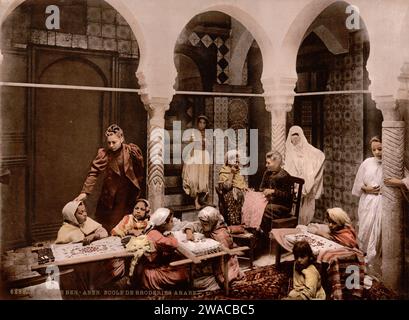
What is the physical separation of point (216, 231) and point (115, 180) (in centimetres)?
126

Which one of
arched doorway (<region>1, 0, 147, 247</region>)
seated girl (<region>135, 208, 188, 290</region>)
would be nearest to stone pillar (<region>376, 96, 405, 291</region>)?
seated girl (<region>135, 208, 188, 290</region>)

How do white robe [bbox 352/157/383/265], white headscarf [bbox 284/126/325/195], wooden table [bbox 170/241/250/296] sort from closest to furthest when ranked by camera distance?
wooden table [bbox 170/241/250/296] < white robe [bbox 352/157/383/265] < white headscarf [bbox 284/126/325/195]

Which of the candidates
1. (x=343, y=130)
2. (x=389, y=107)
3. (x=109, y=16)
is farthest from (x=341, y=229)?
(x=109, y=16)

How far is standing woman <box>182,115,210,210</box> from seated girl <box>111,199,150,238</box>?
2.34ft

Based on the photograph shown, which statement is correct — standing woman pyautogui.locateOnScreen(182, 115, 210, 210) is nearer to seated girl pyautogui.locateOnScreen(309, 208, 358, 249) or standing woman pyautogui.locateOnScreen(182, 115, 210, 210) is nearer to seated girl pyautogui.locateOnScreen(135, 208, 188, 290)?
seated girl pyautogui.locateOnScreen(135, 208, 188, 290)

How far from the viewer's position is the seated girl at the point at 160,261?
4902 mm

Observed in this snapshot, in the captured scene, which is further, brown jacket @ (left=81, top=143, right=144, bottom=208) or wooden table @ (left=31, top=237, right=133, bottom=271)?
brown jacket @ (left=81, top=143, right=144, bottom=208)

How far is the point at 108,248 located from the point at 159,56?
2167 millimetres

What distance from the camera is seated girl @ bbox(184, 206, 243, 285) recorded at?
16.9 ft

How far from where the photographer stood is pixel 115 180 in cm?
529

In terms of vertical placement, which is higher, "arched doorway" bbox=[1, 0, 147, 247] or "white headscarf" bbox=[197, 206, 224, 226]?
"arched doorway" bbox=[1, 0, 147, 247]

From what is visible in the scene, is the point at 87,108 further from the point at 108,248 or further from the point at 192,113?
the point at 108,248

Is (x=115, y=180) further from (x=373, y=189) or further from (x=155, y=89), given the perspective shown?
(x=373, y=189)

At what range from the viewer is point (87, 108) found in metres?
6.19
